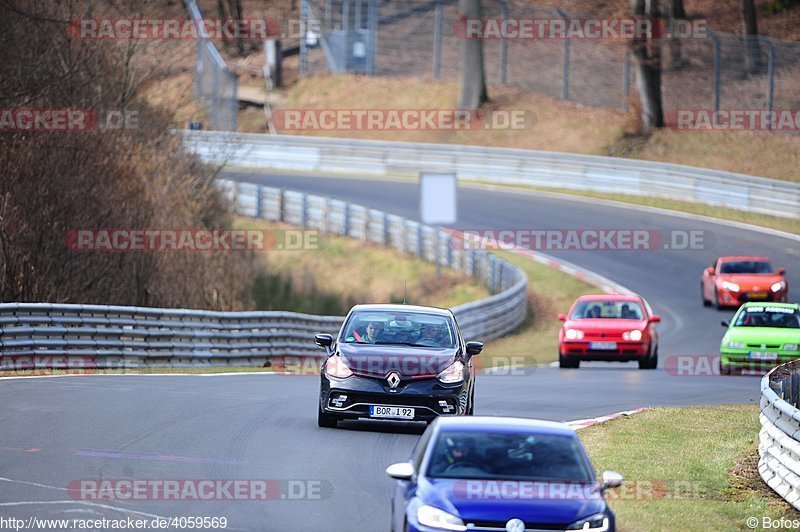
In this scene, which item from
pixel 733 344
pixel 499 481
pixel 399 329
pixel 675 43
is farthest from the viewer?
pixel 675 43

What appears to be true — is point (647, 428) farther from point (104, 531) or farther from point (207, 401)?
point (104, 531)

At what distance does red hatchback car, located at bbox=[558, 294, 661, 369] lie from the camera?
1036 inches

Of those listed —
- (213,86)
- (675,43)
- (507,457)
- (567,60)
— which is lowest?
(507,457)

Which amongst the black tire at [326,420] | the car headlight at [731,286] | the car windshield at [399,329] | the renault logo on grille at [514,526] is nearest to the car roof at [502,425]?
the renault logo on grille at [514,526]

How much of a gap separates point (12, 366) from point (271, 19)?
60.5 metres

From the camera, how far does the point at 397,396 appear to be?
15.5 meters

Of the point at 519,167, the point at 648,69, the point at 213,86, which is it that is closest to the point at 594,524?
the point at 213,86

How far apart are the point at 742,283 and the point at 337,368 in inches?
840

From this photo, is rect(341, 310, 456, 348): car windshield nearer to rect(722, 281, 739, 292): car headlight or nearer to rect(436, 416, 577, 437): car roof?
rect(436, 416, 577, 437): car roof

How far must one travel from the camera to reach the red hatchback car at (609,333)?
26.3m

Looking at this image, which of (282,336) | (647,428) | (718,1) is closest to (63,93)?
(282,336)

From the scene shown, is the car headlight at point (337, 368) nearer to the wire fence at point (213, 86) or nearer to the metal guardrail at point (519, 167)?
the metal guardrail at point (519, 167)

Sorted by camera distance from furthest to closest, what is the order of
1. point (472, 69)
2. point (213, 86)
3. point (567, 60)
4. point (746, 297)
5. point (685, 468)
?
point (472, 69) → point (567, 60) → point (213, 86) → point (746, 297) → point (685, 468)

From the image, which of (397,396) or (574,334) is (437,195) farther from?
(397,396)
